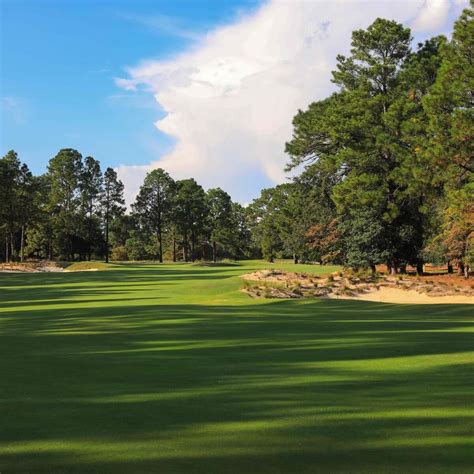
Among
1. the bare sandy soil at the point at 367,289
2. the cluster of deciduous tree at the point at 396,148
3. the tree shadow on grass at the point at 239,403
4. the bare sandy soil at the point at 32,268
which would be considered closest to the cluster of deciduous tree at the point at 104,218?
the bare sandy soil at the point at 32,268

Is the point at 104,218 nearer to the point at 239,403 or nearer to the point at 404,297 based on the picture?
the point at 404,297

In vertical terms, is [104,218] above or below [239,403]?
above

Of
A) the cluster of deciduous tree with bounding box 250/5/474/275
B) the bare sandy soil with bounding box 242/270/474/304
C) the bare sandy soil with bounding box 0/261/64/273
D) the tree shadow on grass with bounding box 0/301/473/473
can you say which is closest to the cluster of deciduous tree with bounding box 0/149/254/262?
the bare sandy soil with bounding box 0/261/64/273

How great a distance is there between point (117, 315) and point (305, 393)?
47.7 feet

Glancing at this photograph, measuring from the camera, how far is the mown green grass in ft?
15.8

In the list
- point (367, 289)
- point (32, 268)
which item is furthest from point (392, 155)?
point (32, 268)

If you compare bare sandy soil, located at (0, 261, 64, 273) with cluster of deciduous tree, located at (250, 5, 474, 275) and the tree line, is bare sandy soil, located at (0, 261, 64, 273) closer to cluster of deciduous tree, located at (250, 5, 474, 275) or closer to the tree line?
the tree line

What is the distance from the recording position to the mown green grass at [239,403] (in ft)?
15.8

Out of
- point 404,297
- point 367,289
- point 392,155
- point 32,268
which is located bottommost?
point 404,297

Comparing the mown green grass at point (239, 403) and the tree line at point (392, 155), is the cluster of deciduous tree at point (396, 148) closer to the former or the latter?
the tree line at point (392, 155)

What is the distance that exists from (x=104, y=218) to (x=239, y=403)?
10211 centimetres

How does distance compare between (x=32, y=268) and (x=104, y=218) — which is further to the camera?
(x=104, y=218)

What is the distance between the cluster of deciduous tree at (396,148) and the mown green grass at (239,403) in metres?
22.2

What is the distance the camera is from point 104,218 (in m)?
106
